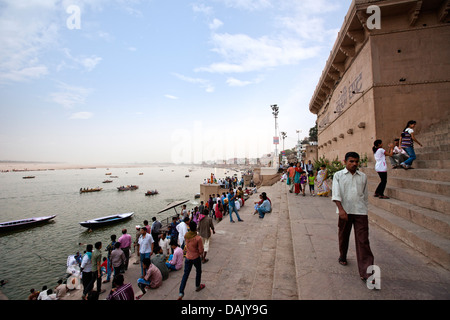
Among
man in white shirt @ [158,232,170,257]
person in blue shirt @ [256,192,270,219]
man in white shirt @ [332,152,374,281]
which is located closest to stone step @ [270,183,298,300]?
man in white shirt @ [332,152,374,281]

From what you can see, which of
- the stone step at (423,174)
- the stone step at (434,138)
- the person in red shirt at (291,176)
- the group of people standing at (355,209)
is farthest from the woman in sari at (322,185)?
the group of people standing at (355,209)

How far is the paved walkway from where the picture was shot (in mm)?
2438

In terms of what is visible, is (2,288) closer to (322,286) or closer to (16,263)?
(16,263)

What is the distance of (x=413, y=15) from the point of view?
792cm

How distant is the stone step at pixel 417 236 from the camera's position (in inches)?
109

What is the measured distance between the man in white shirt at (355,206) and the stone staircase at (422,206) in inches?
45.7

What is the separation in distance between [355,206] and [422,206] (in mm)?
2796

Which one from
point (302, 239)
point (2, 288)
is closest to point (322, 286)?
point (302, 239)

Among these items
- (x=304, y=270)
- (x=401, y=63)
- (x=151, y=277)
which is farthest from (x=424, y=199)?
(x=401, y=63)

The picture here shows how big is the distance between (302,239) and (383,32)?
9741 millimetres

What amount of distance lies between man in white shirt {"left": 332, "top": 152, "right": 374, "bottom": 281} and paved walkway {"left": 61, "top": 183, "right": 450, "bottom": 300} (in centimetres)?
36

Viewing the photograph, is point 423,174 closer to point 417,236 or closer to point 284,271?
point 417,236

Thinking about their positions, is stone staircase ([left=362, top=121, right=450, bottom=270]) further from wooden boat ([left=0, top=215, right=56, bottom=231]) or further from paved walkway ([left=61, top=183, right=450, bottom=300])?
wooden boat ([left=0, top=215, right=56, bottom=231])

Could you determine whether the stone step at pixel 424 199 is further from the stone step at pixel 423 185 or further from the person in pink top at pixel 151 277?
the person in pink top at pixel 151 277
